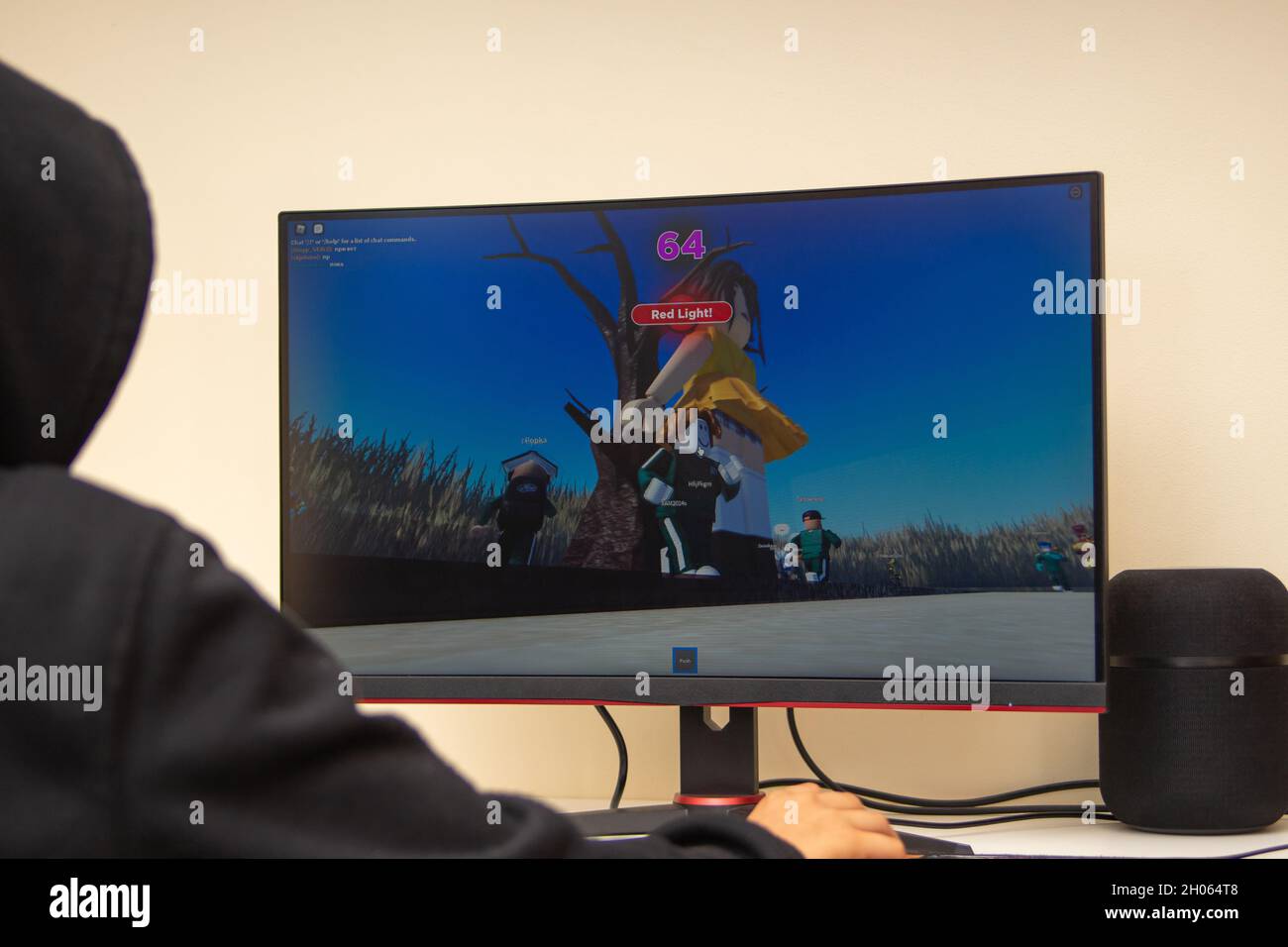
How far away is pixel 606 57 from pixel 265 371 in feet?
1.81

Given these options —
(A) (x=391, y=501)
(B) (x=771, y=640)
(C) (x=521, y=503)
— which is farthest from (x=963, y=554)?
(A) (x=391, y=501)

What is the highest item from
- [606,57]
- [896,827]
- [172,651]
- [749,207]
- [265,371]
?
[606,57]

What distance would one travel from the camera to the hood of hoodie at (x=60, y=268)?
441mm

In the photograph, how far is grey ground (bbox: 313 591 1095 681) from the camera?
3.34 ft

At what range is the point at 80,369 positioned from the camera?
18.3 inches

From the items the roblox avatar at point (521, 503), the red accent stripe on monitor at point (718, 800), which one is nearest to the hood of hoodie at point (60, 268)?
the roblox avatar at point (521, 503)

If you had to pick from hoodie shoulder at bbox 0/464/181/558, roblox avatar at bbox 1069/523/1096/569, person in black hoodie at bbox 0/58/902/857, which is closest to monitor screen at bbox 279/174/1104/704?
roblox avatar at bbox 1069/523/1096/569

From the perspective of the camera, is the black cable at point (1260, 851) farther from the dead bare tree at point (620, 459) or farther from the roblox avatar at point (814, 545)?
the dead bare tree at point (620, 459)

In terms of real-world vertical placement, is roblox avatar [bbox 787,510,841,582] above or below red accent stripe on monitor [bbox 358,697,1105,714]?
above

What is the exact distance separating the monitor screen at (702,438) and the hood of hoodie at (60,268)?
0.65m

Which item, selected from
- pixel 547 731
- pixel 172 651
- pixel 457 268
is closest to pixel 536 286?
pixel 457 268

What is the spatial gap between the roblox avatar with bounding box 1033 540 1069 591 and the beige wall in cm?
24

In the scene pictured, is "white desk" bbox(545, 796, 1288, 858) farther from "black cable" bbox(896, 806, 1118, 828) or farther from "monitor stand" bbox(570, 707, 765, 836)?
"monitor stand" bbox(570, 707, 765, 836)
